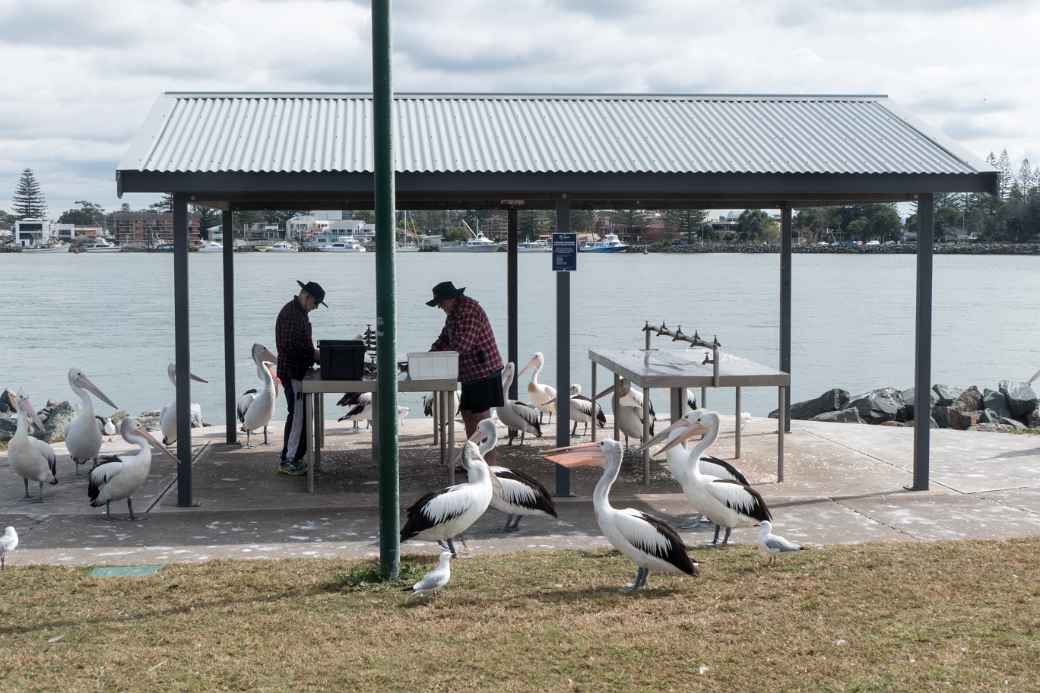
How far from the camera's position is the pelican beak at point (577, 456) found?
817cm

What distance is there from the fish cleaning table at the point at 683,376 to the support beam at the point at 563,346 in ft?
2.24

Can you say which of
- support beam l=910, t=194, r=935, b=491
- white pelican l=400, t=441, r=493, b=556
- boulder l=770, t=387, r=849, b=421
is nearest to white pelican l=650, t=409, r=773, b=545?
white pelican l=400, t=441, r=493, b=556

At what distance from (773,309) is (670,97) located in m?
43.9

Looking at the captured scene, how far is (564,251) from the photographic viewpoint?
995cm

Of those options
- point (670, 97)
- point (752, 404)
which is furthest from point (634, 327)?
point (670, 97)

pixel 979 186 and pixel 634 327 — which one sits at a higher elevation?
pixel 979 186

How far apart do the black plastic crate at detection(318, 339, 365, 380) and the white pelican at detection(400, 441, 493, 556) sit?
2.47 m

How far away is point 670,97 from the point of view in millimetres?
12625

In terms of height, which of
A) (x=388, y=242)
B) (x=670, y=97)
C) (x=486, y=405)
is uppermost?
(x=670, y=97)

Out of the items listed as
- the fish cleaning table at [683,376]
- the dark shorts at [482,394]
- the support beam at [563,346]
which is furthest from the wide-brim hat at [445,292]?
the fish cleaning table at [683,376]

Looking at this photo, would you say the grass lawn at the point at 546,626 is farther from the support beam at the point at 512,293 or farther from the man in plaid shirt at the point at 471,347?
the support beam at the point at 512,293

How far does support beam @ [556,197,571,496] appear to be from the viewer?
10008mm

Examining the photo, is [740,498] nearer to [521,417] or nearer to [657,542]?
[657,542]

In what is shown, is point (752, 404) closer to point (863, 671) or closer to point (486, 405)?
point (486, 405)
